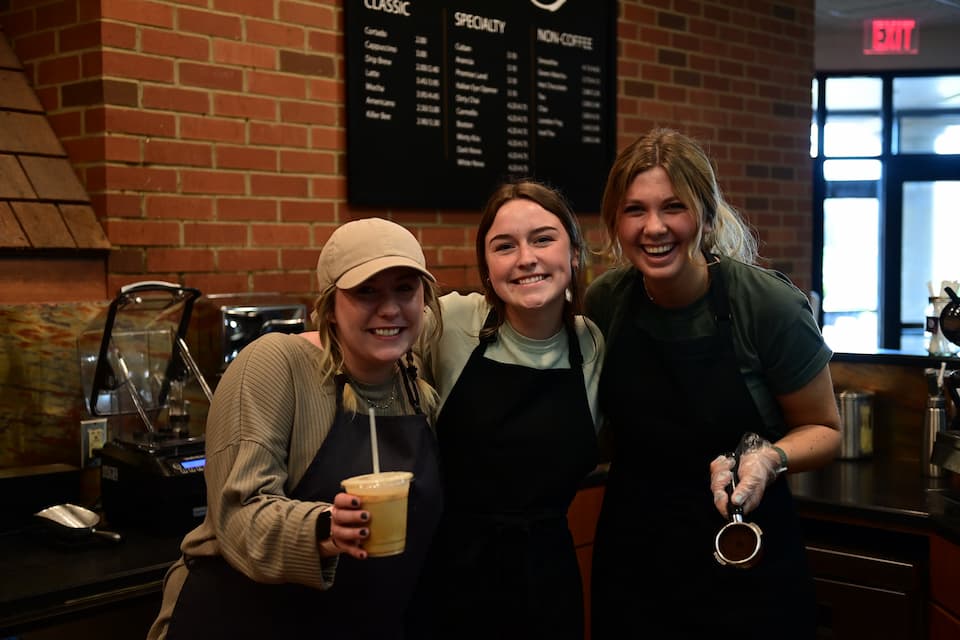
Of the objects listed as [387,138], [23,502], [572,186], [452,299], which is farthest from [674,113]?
[23,502]

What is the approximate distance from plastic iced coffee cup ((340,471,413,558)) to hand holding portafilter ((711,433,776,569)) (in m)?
0.59

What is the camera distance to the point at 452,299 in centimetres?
212

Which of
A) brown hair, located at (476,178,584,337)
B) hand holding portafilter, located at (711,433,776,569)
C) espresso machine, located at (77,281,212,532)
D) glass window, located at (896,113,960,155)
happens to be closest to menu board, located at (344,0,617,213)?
espresso machine, located at (77,281,212,532)

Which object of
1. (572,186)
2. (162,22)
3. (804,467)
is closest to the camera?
(804,467)

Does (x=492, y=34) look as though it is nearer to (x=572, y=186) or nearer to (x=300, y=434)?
(x=572, y=186)

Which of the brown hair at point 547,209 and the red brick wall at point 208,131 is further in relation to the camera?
the red brick wall at point 208,131

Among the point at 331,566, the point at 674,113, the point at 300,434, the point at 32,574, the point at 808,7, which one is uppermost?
the point at 808,7

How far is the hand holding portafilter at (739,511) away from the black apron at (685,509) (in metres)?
0.25

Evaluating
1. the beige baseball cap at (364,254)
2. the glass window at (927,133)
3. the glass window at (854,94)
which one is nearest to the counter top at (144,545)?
the beige baseball cap at (364,254)

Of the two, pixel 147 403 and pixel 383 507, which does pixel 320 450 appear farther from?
pixel 147 403

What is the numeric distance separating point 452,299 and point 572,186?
1.97 m

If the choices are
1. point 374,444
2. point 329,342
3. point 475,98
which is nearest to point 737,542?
point 374,444

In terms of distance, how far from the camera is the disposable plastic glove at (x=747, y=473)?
173cm

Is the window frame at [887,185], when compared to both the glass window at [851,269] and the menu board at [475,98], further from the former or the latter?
the menu board at [475,98]
